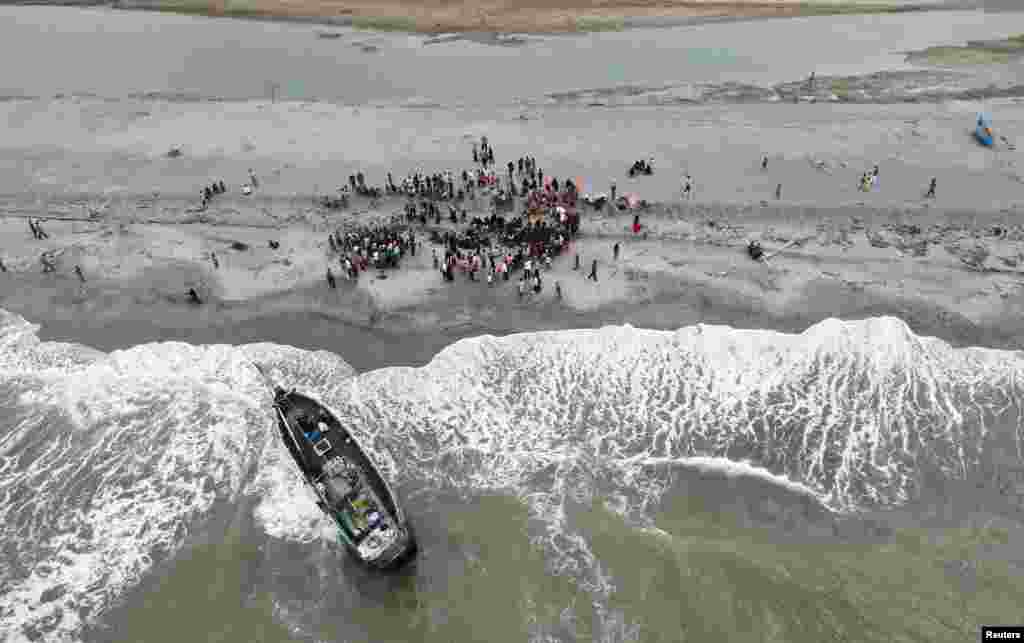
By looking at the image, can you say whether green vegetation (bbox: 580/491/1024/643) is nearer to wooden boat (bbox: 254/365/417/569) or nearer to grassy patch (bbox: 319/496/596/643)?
grassy patch (bbox: 319/496/596/643)

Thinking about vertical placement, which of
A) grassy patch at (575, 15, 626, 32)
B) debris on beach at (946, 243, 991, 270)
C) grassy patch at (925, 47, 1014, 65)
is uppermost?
grassy patch at (575, 15, 626, 32)

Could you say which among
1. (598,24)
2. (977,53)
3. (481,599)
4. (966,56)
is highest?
(598,24)

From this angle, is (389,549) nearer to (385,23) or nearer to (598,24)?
(598,24)

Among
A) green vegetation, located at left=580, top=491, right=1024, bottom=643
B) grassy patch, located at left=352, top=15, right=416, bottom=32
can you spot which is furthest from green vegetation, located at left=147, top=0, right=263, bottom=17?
green vegetation, located at left=580, top=491, right=1024, bottom=643

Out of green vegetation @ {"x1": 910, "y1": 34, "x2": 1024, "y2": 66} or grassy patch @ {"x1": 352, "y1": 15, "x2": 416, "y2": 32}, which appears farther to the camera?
grassy patch @ {"x1": 352, "y1": 15, "x2": 416, "y2": 32}

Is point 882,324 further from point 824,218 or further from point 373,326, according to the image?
point 373,326

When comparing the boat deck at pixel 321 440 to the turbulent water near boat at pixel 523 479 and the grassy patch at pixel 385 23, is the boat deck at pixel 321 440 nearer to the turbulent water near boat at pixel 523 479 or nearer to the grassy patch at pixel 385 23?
the turbulent water near boat at pixel 523 479

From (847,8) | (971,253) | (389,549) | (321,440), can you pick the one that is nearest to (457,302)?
(321,440)
